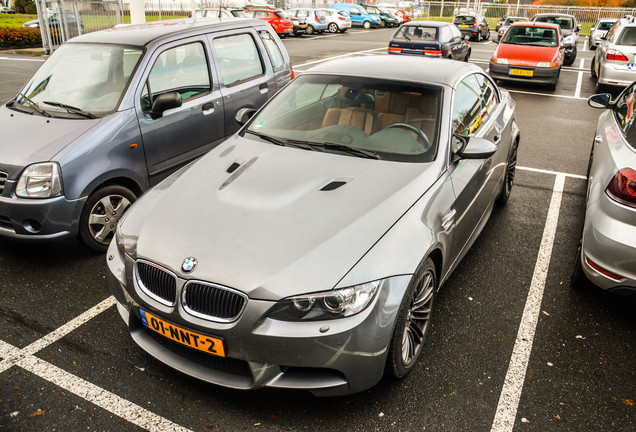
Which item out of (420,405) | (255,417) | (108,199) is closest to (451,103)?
(420,405)

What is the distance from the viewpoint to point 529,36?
44.6 ft

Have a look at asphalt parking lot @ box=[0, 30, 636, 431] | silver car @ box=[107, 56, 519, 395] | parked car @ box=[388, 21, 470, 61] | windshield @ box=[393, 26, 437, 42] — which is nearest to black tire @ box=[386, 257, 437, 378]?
silver car @ box=[107, 56, 519, 395]

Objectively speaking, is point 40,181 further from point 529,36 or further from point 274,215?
point 529,36

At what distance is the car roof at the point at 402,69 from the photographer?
3.90 m

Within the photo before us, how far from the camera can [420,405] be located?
2805 mm

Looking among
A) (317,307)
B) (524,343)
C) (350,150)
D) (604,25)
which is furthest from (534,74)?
(604,25)

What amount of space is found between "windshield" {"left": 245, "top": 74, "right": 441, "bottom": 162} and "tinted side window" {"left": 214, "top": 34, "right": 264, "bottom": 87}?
62.6 inches

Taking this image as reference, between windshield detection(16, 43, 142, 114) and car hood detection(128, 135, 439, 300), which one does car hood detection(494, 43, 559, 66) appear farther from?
Result: car hood detection(128, 135, 439, 300)

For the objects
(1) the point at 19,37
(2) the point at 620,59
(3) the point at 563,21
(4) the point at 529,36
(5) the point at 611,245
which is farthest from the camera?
(1) the point at 19,37

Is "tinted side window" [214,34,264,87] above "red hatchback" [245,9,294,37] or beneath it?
above

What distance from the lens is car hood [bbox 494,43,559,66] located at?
486 inches

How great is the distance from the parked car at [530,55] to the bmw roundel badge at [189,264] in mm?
11909

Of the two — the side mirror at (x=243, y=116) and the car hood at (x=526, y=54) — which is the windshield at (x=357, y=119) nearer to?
the side mirror at (x=243, y=116)

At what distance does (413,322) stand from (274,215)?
1.04 metres
